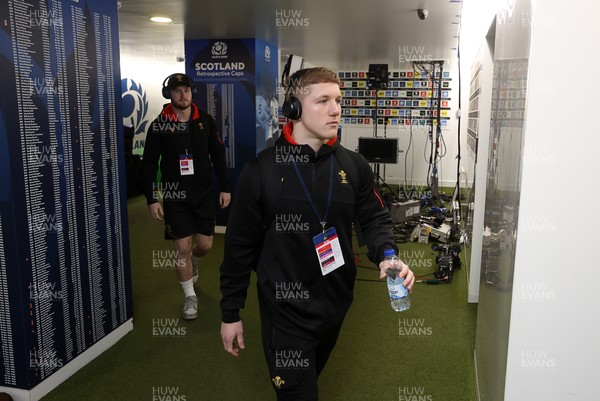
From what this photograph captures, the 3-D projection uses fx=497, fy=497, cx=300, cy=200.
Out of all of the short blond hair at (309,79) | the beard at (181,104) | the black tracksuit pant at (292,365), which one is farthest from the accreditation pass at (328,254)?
the beard at (181,104)

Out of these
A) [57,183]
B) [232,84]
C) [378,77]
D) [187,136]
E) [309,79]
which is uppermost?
[378,77]

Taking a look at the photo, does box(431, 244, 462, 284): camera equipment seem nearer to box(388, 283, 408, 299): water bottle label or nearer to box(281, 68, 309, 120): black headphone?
box(388, 283, 408, 299): water bottle label

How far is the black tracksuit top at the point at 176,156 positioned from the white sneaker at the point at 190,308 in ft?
2.25

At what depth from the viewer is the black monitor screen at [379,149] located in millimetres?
8328

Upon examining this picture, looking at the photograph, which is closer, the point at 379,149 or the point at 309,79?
the point at 309,79

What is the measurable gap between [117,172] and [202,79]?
3.40 metres

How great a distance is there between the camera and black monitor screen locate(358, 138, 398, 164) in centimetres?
833

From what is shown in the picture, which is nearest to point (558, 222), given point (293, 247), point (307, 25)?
point (293, 247)

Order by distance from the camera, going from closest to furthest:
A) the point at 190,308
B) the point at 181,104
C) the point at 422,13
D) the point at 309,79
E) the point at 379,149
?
the point at 309,79, the point at 181,104, the point at 190,308, the point at 422,13, the point at 379,149

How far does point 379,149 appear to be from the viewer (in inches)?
331

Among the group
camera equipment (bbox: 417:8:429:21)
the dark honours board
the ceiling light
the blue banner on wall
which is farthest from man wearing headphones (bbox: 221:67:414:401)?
the blue banner on wall

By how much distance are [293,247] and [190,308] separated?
226 centimetres

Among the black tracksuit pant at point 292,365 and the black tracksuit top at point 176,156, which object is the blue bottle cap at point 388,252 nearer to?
the black tracksuit pant at point 292,365

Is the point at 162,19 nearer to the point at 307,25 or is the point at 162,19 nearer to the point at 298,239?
the point at 307,25
